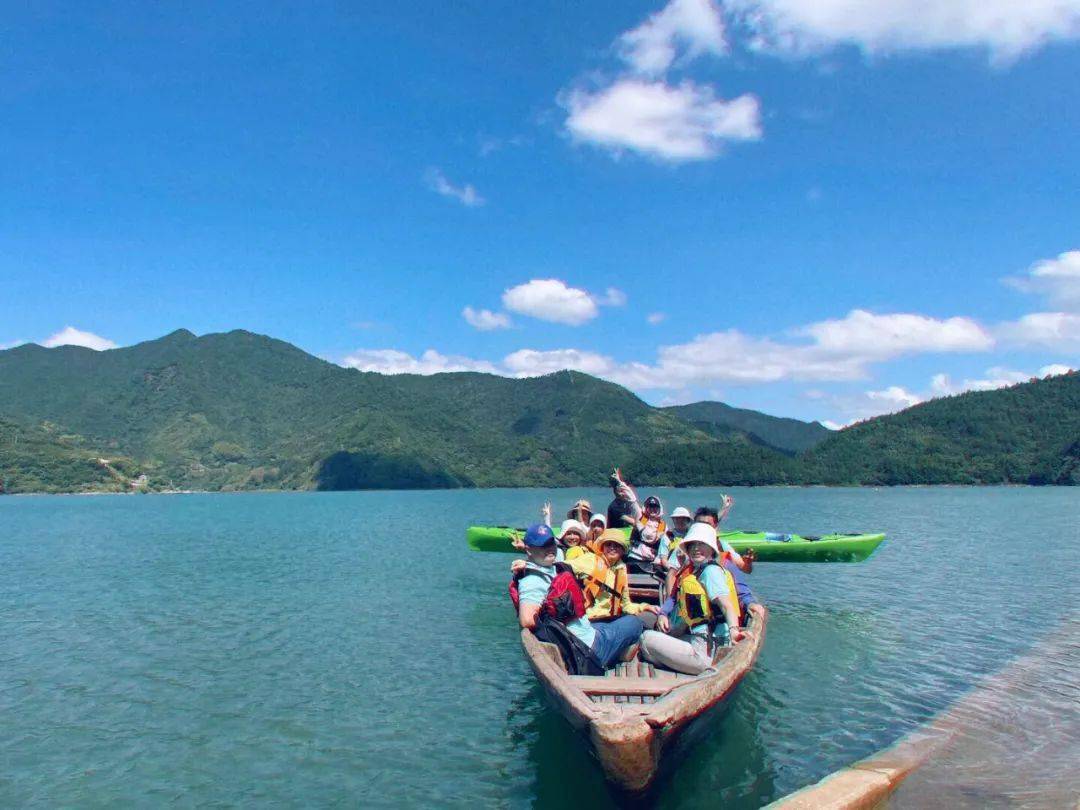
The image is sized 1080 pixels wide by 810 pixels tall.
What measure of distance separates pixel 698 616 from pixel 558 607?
6.03 feet

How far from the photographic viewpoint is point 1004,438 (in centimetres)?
17512

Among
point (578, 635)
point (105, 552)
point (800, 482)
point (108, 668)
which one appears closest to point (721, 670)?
point (578, 635)

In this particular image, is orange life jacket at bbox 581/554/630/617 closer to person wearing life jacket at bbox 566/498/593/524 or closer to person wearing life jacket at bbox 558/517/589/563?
person wearing life jacket at bbox 558/517/589/563

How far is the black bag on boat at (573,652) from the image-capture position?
338 inches

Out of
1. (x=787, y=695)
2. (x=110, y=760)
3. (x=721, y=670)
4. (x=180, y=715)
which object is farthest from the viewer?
(x=787, y=695)

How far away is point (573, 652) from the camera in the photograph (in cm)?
859

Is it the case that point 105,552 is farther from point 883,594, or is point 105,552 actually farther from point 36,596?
point 883,594

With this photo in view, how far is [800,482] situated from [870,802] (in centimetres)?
17930

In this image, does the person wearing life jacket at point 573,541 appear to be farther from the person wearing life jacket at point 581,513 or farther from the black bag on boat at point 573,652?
the person wearing life jacket at point 581,513

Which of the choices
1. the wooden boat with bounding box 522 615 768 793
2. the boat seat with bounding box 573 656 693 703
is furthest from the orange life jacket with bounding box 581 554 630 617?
the boat seat with bounding box 573 656 693 703

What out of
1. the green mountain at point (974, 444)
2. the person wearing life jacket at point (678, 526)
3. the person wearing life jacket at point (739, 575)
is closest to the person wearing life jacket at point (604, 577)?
the person wearing life jacket at point (739, 575)

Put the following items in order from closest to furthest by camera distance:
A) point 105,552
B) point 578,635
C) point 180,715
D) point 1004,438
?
point 578,635 → point 180,715 → point 105,552 → point 1004,438

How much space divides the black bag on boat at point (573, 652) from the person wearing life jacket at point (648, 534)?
779 centimetres

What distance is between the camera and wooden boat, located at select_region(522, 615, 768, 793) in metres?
5.94
